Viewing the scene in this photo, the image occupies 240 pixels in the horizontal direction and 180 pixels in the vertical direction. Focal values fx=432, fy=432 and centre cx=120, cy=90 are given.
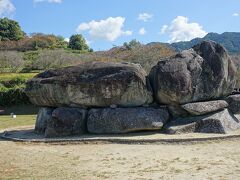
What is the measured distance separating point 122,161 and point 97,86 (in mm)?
5480

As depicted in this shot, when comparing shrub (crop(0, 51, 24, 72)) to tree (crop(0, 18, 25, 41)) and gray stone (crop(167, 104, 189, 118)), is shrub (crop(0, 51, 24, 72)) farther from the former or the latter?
gray stone (crop(167, 104, 189, 118))

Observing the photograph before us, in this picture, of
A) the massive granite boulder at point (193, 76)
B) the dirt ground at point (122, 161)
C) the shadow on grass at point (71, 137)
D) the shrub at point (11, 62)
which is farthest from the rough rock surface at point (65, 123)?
the shrub at point (11, 62)

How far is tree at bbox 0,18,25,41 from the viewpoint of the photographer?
273 ft

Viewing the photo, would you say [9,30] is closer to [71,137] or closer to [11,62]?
[11,62]

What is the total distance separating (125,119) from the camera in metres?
16.9

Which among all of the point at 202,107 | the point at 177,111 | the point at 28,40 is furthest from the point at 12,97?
the point at 28,40

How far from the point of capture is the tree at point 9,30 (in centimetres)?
8336

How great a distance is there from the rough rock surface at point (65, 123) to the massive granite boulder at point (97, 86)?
62 cm

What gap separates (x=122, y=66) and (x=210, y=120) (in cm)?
407

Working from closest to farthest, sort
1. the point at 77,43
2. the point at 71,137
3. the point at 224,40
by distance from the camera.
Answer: the point at 71,137 < the point at 77,43 < the point at 224,40

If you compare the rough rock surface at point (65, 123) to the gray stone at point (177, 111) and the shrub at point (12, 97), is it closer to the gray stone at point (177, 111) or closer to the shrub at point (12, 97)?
the gray stone at point (177, 111)

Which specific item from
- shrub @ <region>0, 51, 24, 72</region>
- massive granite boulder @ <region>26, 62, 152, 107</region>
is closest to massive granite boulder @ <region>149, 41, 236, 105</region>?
massive granite boulder @ <region>26, 62, 152, 107</region>

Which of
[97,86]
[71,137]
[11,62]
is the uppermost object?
[11,62]

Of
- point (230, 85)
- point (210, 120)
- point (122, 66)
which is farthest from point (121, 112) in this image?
point (230, 85)
